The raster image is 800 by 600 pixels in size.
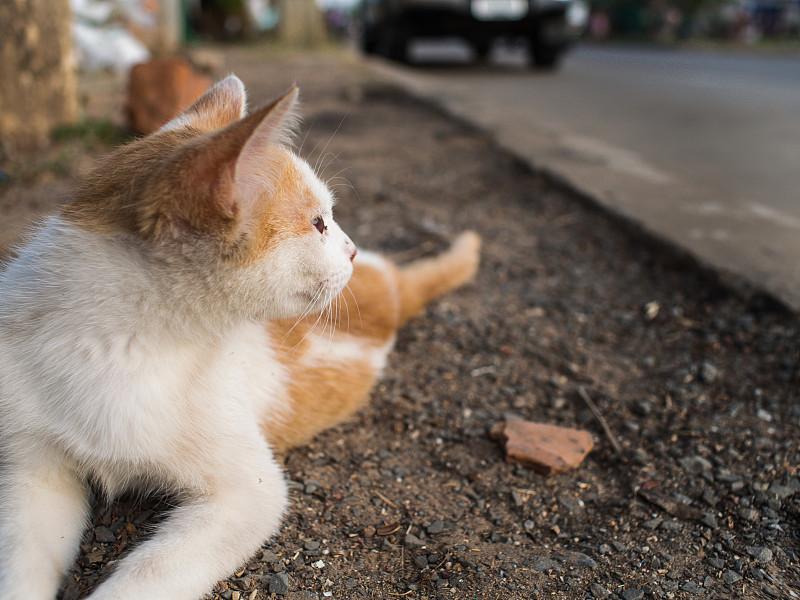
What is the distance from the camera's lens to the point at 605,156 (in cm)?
434

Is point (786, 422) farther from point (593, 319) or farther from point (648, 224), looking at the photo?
point (648, 224)

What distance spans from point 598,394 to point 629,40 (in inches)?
832

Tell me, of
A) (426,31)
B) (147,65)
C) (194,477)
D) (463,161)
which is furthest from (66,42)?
Answer: (426,31)

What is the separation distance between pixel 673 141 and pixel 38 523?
4.74 m

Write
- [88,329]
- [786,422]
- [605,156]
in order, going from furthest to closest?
[605,156] → [786,422] → [88,329]

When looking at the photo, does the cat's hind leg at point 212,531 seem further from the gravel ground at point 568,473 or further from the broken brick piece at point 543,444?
the broken brick piece at point 543,444

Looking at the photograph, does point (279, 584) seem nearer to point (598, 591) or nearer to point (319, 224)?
point (598, 591)

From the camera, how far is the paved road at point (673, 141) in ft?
9.79

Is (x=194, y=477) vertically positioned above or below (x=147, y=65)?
below

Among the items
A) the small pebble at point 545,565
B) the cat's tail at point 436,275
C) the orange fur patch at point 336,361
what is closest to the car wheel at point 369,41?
the cat's tail at point 436,275

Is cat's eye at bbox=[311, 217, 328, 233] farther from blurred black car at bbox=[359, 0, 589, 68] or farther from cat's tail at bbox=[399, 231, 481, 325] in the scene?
blurred black car at bbox=[359, 0, 589, 68]

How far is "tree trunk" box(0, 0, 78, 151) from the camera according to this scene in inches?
160

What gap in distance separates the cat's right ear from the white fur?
0.29 m

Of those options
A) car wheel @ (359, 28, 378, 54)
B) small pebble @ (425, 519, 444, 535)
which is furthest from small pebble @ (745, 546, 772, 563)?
car wheel @ (359, 28, 378, 54)
